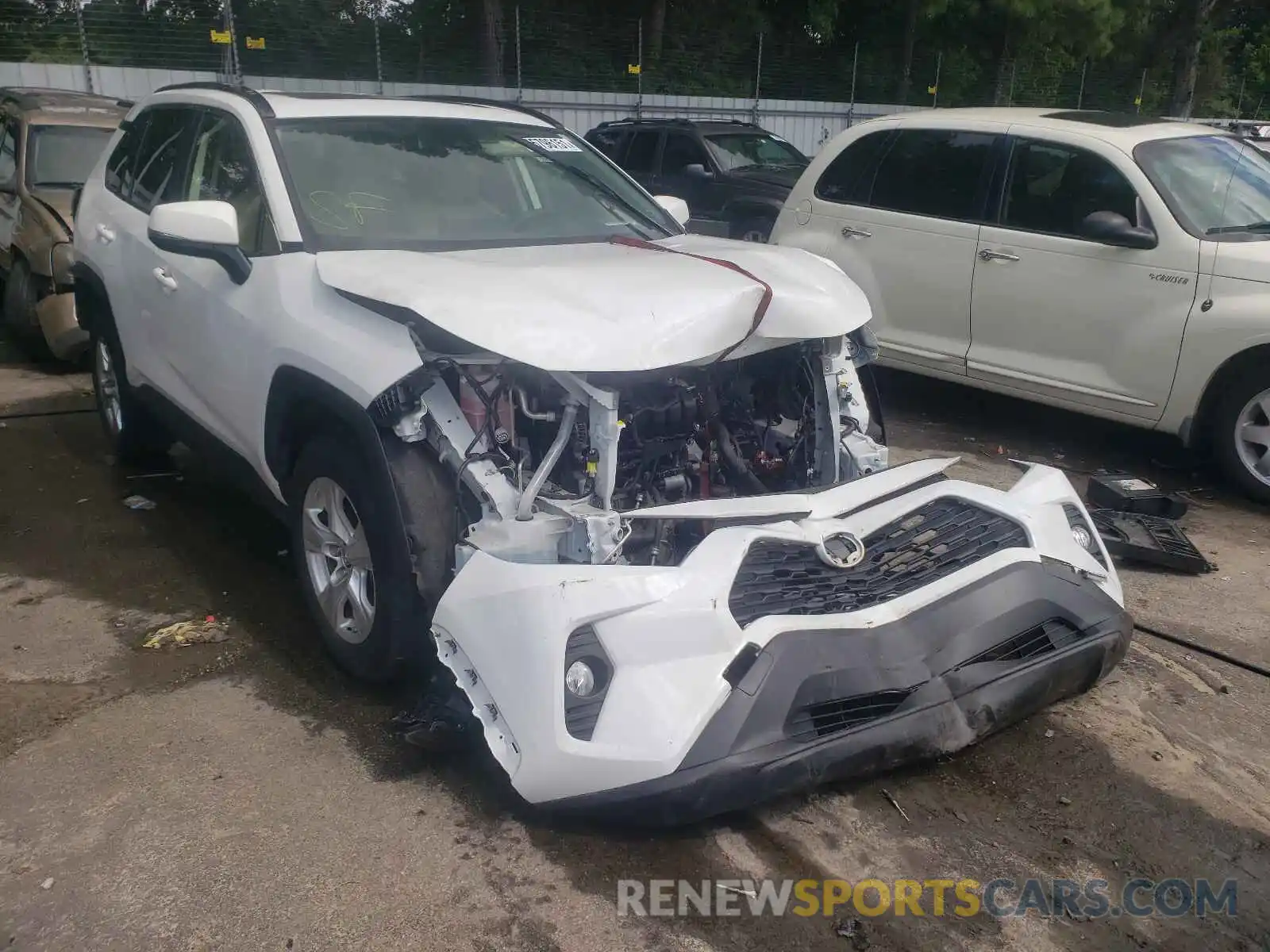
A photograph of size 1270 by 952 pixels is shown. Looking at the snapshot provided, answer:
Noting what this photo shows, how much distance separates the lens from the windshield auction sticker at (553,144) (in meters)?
4.49

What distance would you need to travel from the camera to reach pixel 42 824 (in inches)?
113

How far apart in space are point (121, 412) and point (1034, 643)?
14.6 feet

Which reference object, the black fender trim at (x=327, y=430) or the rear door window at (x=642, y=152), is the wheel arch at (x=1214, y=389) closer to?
the black fender trim at (x=327, y=430)

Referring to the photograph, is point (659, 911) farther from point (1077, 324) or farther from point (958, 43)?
point (958, 43)

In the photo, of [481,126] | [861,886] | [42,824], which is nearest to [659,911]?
[861,886]

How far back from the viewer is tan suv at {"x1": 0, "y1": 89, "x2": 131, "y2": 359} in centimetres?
750

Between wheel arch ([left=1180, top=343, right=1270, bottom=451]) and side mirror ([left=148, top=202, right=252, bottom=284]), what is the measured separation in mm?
4547

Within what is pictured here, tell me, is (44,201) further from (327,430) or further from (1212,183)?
(1212,183)

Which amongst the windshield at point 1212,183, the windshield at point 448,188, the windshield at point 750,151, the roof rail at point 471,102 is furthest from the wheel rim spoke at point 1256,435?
the windshield at point 750,151

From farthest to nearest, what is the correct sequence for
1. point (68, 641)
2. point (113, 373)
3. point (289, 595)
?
1. point (113, 373)
2. point (289, 595)
3. point (68, 641)

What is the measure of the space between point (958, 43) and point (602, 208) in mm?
27141

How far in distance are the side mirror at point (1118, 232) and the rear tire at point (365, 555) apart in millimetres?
4062

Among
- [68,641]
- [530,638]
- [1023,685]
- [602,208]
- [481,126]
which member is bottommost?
[68,641]

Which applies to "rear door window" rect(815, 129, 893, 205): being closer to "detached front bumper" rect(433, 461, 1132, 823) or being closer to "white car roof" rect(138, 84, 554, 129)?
"white car roof" rect(138, 84, 554, 129)
